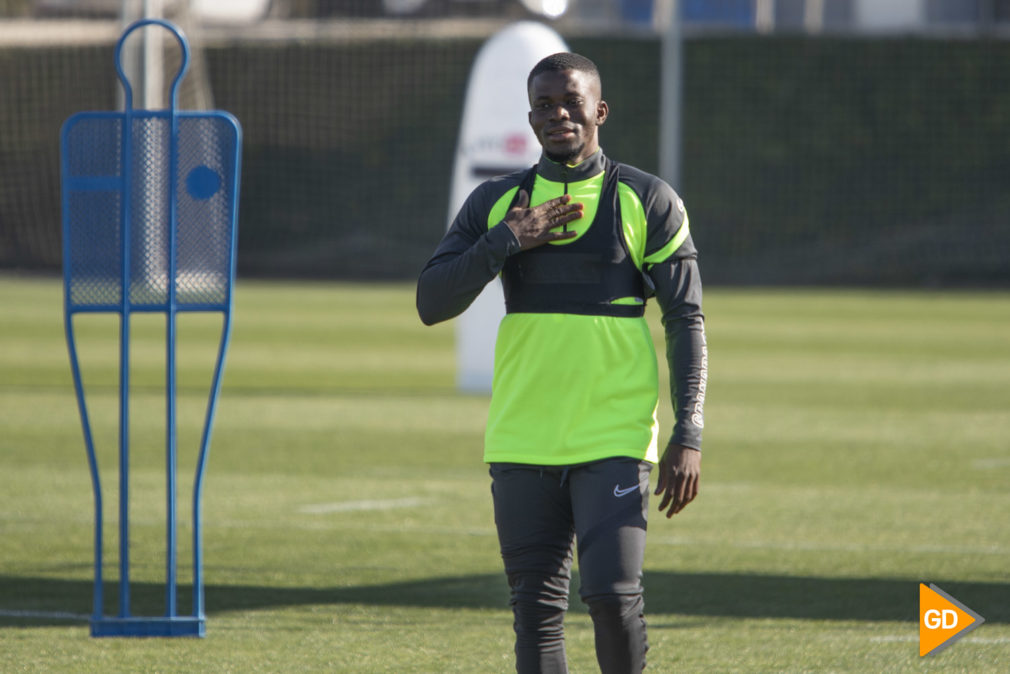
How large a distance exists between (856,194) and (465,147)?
24.2 metres

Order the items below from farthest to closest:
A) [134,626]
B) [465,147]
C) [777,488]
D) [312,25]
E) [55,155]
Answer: [312,25] → [55,155] → [465,147] → [777,488] → [134,626]

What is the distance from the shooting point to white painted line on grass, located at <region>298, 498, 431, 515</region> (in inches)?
356

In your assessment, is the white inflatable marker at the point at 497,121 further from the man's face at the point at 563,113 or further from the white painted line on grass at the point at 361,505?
the man's face at the point at 563,113

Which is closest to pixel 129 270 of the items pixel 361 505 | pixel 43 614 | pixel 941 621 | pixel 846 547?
pixel 43 614

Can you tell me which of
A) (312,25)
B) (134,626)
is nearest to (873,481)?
(134,626)

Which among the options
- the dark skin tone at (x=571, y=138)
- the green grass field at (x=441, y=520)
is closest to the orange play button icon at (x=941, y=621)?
the green grass field at (x=441, y=520)

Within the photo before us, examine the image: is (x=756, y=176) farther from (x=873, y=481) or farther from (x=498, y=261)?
(x=498, y=261)

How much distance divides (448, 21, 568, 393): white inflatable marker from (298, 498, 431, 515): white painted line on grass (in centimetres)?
500

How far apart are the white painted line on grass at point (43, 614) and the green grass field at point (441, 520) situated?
0.02 metres

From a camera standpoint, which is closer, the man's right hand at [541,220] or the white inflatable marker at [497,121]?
the man's right hand at [541,220]

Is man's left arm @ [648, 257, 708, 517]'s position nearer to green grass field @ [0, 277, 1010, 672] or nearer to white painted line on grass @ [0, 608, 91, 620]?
green grass field @ [0, 277, 1010, 672]

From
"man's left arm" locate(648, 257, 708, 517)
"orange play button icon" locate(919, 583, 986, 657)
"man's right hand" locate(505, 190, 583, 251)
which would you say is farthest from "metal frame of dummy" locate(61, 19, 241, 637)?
"orange play button icon" locate(919, 583, 986, 657)

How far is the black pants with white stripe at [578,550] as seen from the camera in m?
4.16

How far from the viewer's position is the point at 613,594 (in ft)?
13.6
